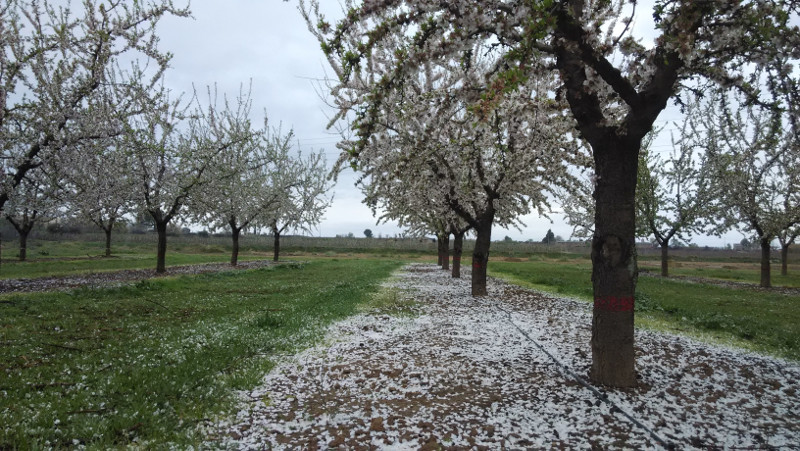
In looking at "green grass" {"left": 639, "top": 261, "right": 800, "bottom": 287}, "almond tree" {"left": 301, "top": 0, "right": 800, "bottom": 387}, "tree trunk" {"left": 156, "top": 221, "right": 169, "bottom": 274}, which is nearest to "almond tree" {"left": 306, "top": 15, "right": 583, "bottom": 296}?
"almond tree" {"left": 301, "top": 0, "right": 800, "bottom": 387}

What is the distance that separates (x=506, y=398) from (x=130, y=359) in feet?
21.9

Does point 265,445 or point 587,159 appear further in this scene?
point 587,159

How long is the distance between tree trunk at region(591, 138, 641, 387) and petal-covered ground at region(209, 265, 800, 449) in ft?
Answer: 1.60

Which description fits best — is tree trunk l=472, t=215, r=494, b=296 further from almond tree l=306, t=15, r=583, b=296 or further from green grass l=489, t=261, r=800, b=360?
green grass l=489, t=261, r=800, b=360

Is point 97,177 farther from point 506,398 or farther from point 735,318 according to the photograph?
point 735,318

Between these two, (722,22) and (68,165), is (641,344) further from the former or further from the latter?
(68,165)

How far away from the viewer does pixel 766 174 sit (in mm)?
30141

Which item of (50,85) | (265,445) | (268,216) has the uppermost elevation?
(50,85)

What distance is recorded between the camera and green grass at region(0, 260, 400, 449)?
5035 mm

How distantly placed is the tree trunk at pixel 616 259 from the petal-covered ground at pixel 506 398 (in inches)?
19.2

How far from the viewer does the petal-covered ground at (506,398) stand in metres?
5.25

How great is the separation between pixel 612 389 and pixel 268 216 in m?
41.9

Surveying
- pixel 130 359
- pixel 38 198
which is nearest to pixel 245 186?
pixel 38 198

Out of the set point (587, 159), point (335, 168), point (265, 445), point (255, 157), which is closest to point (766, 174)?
point (587, 159)
